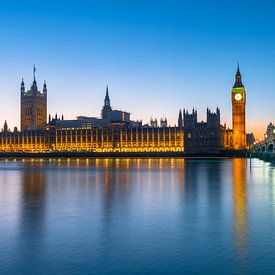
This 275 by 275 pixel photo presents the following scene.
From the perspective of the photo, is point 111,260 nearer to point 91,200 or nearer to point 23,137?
point 91,200

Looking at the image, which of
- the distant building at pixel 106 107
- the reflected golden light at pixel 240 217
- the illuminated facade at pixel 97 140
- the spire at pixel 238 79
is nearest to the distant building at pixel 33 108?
the illuminated facade at pixel 97 140

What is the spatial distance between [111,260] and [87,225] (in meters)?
4.23

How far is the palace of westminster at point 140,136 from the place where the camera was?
12469cm

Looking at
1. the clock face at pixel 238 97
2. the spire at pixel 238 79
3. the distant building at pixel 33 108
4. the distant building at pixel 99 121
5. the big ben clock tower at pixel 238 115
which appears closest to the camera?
the big ben clock tower at pixel 238 115

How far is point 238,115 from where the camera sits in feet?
422

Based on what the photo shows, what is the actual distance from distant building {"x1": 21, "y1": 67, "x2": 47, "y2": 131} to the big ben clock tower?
284ft

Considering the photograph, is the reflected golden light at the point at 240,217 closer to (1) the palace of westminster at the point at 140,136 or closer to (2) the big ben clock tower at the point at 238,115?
(1) the palace of westminster at the point at 140,136

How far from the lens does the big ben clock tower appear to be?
126 metres

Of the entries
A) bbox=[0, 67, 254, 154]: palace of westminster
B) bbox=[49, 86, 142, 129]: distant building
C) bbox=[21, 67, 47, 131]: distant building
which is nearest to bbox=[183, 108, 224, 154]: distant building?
bbox=[0, 67, 254, 154]: palace of westminster

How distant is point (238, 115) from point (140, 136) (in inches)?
1260

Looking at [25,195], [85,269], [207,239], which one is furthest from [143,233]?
[25,195]

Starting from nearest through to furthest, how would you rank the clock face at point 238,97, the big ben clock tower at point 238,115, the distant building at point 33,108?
the big ben clock tower at point 238,115
the clock face at point 238,97
the distant building at point 33,108

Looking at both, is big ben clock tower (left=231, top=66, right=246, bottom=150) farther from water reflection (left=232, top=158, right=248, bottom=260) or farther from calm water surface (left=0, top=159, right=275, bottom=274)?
calm water surface (left=0, top=159, right=275, bottom=274)

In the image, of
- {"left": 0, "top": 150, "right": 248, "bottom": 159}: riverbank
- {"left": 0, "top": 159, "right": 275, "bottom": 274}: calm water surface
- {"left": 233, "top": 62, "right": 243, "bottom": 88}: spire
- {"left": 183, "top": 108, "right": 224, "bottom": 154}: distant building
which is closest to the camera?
{"left": 0, "top": 159, "right": 275, "bottom": 274}: calm water surface
